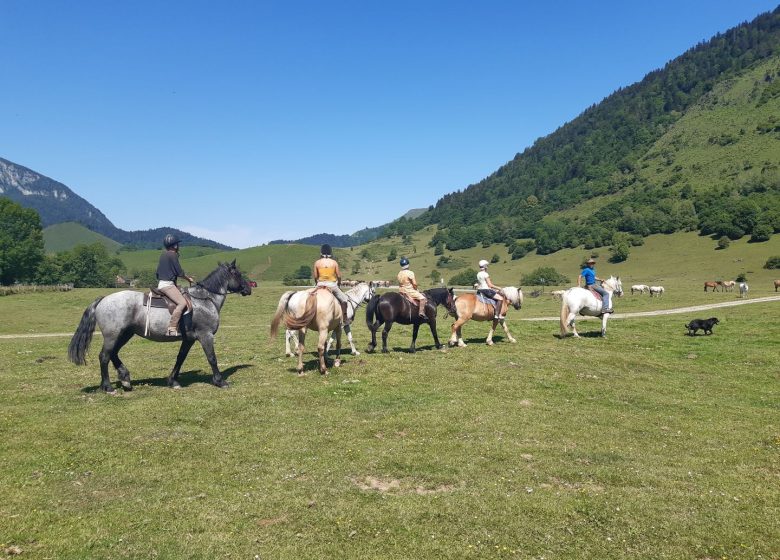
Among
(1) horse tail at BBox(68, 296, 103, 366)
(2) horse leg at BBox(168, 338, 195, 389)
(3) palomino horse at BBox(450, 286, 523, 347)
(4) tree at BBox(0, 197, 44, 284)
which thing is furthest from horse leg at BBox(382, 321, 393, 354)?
(4) tree at BBox(0, 197, 44, 284)

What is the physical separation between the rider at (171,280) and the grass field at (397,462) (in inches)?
80.2

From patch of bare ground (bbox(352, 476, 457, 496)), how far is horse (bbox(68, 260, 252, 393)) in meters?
7.66

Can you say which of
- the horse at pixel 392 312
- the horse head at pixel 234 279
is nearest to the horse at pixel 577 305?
the horse at pixel 392 312

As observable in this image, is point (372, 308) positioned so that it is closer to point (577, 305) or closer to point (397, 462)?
point (397, 462)

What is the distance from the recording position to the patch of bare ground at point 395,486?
7754 mm

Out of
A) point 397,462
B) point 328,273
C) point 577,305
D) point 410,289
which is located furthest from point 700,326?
point 397,462

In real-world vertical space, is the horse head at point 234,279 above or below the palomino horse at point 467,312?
above

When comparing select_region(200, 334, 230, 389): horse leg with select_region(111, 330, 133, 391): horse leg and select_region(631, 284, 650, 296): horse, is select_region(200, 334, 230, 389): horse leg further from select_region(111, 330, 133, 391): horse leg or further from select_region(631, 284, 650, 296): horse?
select_region(631, 284, 650, 296): horse

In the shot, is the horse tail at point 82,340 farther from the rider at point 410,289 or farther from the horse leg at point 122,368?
the rider at point 410,289

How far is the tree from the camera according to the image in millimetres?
80438

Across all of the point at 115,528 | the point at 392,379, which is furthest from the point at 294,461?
the point at 392,379

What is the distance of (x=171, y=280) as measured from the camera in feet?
46.1

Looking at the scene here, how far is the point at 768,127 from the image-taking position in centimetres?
18088

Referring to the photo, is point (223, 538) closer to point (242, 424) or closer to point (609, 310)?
point (242, 424)
